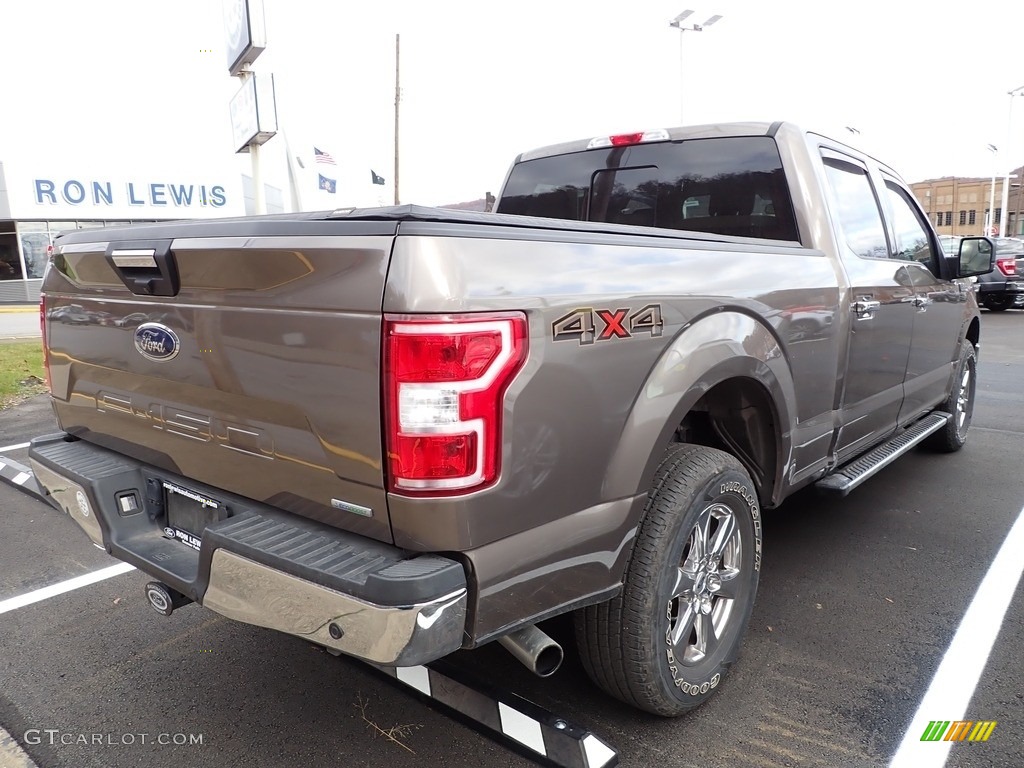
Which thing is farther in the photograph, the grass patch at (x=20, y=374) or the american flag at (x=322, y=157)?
the american flag at (x=322, y=157)

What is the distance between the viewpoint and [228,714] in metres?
2.56

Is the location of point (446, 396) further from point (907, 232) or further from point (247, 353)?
point (907, 232)

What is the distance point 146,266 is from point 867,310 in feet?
9.80

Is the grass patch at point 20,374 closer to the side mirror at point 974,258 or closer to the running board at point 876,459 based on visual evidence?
the running board at point 876,459

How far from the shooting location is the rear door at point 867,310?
3.44 meters

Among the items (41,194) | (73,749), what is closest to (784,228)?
(73,749)

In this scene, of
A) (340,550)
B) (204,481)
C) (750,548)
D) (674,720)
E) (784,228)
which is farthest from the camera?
(784,228)

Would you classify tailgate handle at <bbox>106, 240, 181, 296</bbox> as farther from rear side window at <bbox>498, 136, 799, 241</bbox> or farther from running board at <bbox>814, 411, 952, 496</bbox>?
running board at <bbox>814, 411, 952, 496</bbox>

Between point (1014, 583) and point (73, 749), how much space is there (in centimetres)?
387

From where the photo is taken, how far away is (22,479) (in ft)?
10.3

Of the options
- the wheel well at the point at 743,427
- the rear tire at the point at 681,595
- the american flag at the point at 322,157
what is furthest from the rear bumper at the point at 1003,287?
the american flag at the point at 322,157

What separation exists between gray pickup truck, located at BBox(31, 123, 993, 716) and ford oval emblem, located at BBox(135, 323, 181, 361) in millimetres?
14

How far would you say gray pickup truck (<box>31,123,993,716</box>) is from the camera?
5.74 feet

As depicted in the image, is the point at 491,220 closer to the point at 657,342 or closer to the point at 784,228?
the point at 657,342
